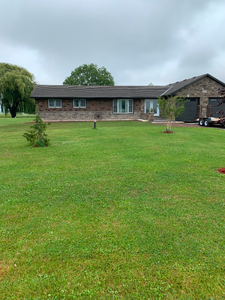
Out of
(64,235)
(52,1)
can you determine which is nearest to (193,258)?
(64,235)

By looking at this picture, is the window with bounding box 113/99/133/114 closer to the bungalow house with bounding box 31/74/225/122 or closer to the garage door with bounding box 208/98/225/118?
the bungalow house with bounding box 31/74/225/122

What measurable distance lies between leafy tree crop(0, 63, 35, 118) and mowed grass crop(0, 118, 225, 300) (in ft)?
108

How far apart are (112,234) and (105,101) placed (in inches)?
1105

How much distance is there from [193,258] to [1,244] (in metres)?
2.51

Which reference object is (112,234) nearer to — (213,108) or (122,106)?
(213,108)

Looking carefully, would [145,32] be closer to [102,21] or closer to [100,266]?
[102,21]

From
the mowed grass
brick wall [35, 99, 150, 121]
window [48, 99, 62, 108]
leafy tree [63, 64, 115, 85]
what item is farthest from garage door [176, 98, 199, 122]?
leafy tree [63, 64, 115, 85]

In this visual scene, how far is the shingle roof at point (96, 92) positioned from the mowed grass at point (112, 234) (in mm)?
24321

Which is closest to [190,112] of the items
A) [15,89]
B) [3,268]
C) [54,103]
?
[54,103]

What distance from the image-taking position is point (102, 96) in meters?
29.2

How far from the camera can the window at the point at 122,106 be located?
99.6 feet

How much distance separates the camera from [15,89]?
115ft

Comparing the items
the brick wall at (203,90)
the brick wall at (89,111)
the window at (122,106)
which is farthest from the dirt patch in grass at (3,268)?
the window at (122,106)

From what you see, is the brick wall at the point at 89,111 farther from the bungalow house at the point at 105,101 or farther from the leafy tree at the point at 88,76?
the leafy tree at the point at 88,76
